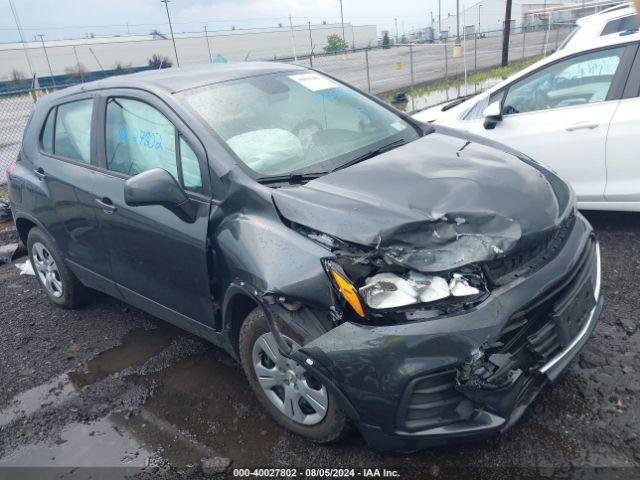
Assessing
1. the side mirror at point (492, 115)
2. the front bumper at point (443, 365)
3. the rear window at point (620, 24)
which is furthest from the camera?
the rear window at point (620, 24)

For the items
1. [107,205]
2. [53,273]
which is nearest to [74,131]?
[107,205]

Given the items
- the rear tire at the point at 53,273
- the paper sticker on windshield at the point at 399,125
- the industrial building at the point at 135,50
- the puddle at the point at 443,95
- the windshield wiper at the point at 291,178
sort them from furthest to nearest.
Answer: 1. the industrial building at the point at 135,50
2. the puddle at the point at 443,95
3. the rear tire at the point at 53,273
4. the paper sticker on windshield at the point at 399,125
5. the windshield wiper at the point at 291,178

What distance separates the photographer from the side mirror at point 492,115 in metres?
4.66

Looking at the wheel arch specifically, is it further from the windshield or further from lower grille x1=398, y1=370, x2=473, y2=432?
lower grille x1=398, y1=370, x2=473, y2=432

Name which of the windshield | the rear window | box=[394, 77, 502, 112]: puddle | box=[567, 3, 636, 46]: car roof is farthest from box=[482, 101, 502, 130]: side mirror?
box=[394, 77, 502, 112]: puddle

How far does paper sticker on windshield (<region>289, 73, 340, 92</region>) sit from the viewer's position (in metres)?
3.63

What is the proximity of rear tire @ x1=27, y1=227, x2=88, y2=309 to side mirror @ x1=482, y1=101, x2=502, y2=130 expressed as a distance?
368 centimetres

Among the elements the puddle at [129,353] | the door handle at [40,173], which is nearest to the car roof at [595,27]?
the puddle at [129,353]

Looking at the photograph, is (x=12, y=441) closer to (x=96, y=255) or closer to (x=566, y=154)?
(x=96, y=255)

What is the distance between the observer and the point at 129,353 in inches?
151

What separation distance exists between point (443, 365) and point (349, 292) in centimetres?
46

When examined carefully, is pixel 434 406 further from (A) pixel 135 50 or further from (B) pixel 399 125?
(A) pixel 135 50

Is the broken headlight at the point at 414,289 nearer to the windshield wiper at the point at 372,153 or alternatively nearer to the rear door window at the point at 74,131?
the windshield wiper at the point at 372,153

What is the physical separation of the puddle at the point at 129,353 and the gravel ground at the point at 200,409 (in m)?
0.01
